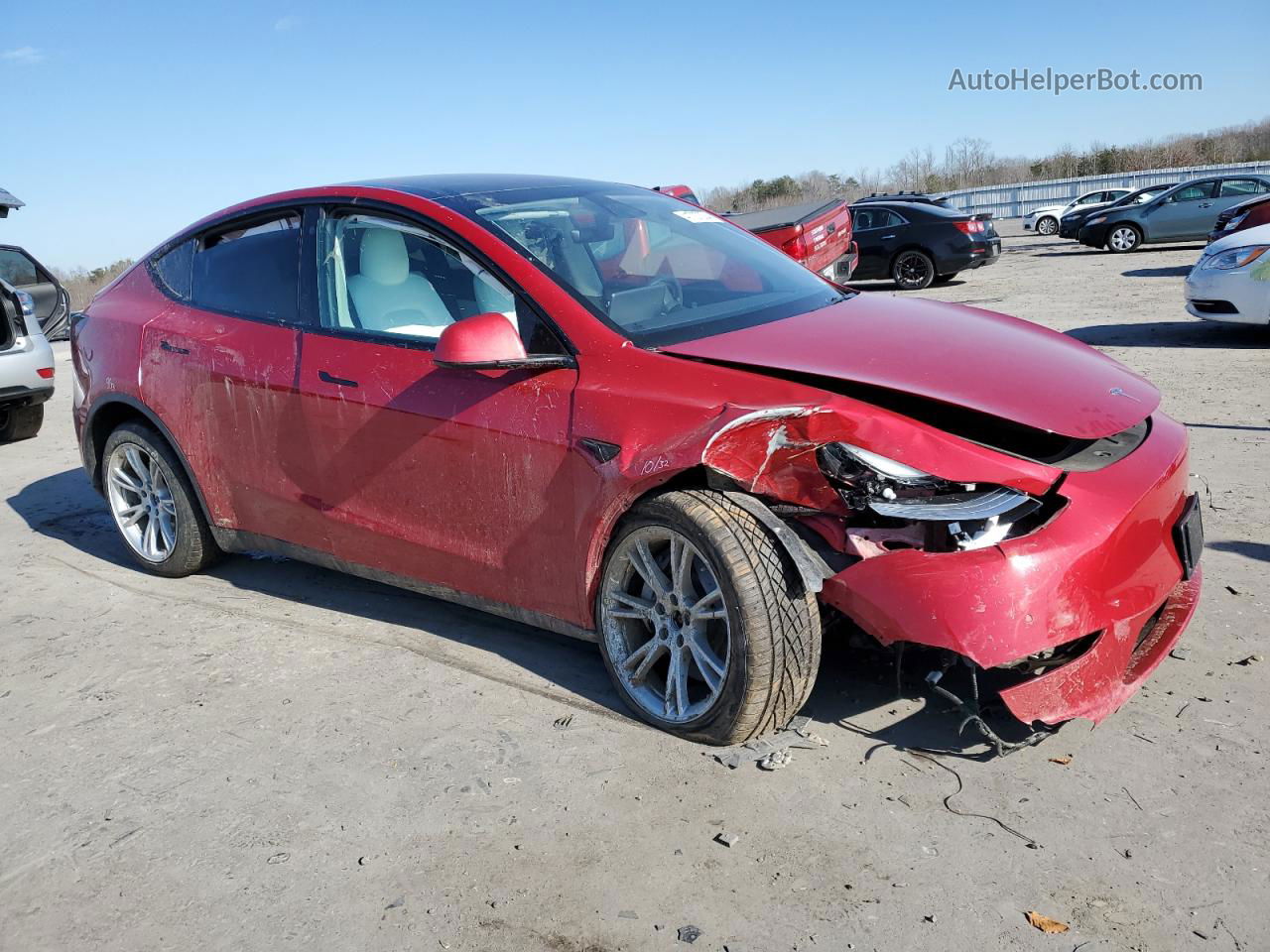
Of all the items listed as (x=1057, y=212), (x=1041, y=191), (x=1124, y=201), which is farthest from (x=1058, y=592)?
(x=1041, y=191)

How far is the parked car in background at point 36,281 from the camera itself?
13531 mm

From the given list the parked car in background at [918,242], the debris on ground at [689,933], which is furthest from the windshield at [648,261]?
the parked car in background at [918,242]

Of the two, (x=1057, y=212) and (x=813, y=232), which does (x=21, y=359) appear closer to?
(x=813, y=232)

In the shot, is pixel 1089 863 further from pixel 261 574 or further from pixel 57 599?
pixel 57 599

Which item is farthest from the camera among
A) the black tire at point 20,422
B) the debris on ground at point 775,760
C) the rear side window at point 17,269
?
the rear side window at point 17,269

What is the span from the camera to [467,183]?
14.3 feet

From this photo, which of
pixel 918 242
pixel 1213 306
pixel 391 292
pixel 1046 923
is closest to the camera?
pixel 1046 923

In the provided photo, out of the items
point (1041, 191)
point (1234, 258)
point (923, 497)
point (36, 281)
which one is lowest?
point (923, 497)

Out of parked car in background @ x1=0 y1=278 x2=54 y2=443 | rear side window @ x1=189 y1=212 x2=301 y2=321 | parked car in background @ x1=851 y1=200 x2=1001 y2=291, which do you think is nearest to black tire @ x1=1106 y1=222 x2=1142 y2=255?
parked car in background @ x1=851 y1=200 x2=1001 y2=291

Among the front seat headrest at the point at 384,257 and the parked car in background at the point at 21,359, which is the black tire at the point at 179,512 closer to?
the front seat headrest at the point at 384,257

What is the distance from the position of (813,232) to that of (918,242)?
709 centimetres

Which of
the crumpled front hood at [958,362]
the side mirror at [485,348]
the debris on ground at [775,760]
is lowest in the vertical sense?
the debris on ground at [775,760]

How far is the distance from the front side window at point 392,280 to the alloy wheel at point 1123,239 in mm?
21653

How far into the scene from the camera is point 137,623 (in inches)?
187
